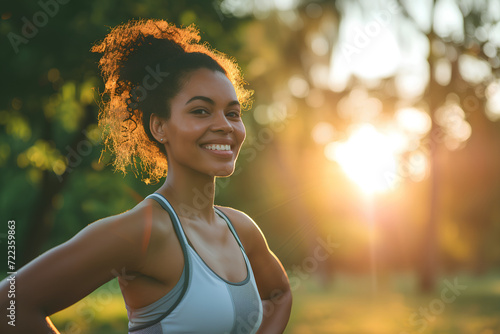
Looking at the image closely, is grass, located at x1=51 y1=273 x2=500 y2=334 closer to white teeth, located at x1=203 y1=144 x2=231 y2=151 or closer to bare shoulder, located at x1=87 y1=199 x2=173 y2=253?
white teeth, located at x1=203 y1=144 x2=231 y2=151

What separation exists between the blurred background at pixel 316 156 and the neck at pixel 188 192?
4.12ft

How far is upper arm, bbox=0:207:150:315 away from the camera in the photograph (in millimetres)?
1717

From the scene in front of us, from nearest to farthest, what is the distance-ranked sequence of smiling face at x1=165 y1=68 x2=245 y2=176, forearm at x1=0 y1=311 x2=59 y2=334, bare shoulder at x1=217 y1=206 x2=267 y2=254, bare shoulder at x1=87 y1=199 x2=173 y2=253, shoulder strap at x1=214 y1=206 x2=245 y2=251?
forearm at x1=0 y1=311 x2=59 y2=334, bare shoulder at x1=87 y1=199 x2=173 y2=253, smiling face at x1=165 y1=68 x2=245 y2=176, shoulder strap at x1=214 y1=206 x2=245 y2=251, bare shoulder at x1=217 y1=206 x2=267 y2=254

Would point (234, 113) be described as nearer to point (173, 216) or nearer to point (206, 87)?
point (206, 87)

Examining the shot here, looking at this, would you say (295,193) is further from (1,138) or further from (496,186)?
(1,138)

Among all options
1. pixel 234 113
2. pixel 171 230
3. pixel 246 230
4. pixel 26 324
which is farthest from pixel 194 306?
pixel 234 113

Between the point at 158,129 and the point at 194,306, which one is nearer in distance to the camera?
the point at 194,306

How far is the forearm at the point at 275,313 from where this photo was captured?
265 centimetres

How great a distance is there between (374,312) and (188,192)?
41.8 feet

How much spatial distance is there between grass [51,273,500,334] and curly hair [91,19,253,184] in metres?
9.14

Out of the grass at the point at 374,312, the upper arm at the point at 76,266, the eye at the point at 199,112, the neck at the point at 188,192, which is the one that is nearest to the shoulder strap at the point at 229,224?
the neck at the point at 188,192

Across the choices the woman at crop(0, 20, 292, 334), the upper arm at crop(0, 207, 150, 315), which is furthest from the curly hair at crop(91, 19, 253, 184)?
the upper arm at crop(0, 207, 150, 315)

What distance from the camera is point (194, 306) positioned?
1.92m

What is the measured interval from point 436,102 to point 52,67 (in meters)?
11.4
